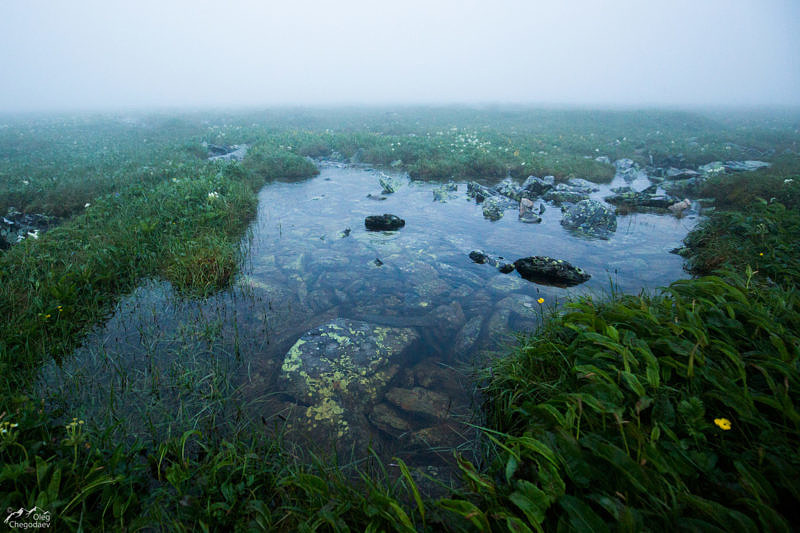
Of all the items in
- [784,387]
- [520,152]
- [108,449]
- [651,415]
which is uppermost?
[520,152]

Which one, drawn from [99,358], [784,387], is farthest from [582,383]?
[99,358]

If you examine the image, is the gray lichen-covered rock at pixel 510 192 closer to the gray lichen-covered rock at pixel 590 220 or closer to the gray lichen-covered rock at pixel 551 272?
the gray lichen-covered rock at pixel 590 220

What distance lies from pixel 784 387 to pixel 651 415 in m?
0.90

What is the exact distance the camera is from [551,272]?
6.38 metres

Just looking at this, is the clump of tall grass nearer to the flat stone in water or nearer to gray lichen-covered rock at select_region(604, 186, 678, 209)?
the flat stone in water

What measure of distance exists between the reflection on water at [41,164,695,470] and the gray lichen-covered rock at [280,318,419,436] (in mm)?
22

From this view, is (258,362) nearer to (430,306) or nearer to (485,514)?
(430,306)

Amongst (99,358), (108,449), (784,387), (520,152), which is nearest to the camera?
(784,387)

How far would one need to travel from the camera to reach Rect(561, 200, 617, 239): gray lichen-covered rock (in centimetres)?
906

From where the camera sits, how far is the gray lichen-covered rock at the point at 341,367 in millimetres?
3723

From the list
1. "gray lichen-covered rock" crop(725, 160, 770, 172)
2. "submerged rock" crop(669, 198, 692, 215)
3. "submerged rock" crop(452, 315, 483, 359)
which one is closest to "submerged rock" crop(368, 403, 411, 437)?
"submerged rock" crop(452, 315, 483, 359)

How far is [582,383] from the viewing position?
304 cm
